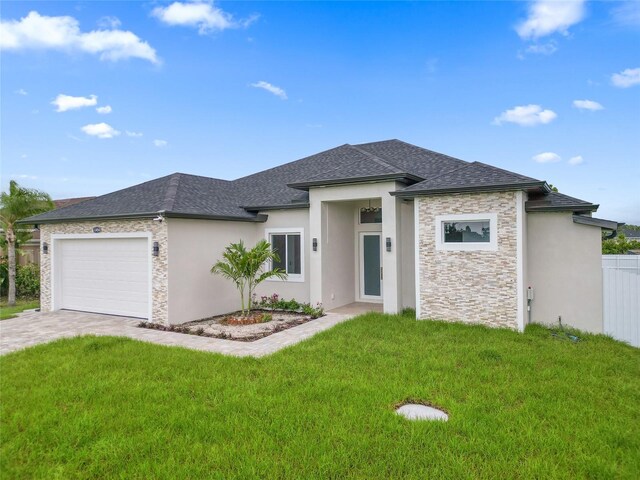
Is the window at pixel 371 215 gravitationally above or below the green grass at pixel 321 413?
above

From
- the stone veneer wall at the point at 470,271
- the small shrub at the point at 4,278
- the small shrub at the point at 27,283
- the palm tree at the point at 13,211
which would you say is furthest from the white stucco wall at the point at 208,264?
the small shrub at the point at 4,278

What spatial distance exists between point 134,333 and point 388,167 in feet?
28.5

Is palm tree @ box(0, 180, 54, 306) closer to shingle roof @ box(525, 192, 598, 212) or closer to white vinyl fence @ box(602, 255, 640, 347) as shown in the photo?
shingle roof @ box(525, 192, 598, 212)

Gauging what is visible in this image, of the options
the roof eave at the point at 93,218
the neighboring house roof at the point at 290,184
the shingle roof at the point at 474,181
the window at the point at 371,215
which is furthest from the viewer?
the window at the point at 371,215

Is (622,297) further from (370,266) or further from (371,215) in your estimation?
(371,215)

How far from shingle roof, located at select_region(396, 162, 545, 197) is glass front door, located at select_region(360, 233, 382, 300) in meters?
→ 3.49

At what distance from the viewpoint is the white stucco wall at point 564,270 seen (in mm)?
9250

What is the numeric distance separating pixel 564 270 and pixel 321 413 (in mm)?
8260

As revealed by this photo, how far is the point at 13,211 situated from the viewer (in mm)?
16938

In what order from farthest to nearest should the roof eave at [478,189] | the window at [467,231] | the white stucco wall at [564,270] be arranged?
the window at [467,231] < the white stucco wall at [564,270] < the roof eave at [478,189]

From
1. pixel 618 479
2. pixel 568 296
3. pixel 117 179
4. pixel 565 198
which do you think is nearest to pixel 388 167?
pixel 565 198

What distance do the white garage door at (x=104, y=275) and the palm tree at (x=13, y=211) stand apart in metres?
6.30

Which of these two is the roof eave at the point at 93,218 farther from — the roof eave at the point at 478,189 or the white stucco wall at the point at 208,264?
the roof eave at the point at 478,189

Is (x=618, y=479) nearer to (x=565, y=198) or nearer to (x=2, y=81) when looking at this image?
(x=565, y=198)
